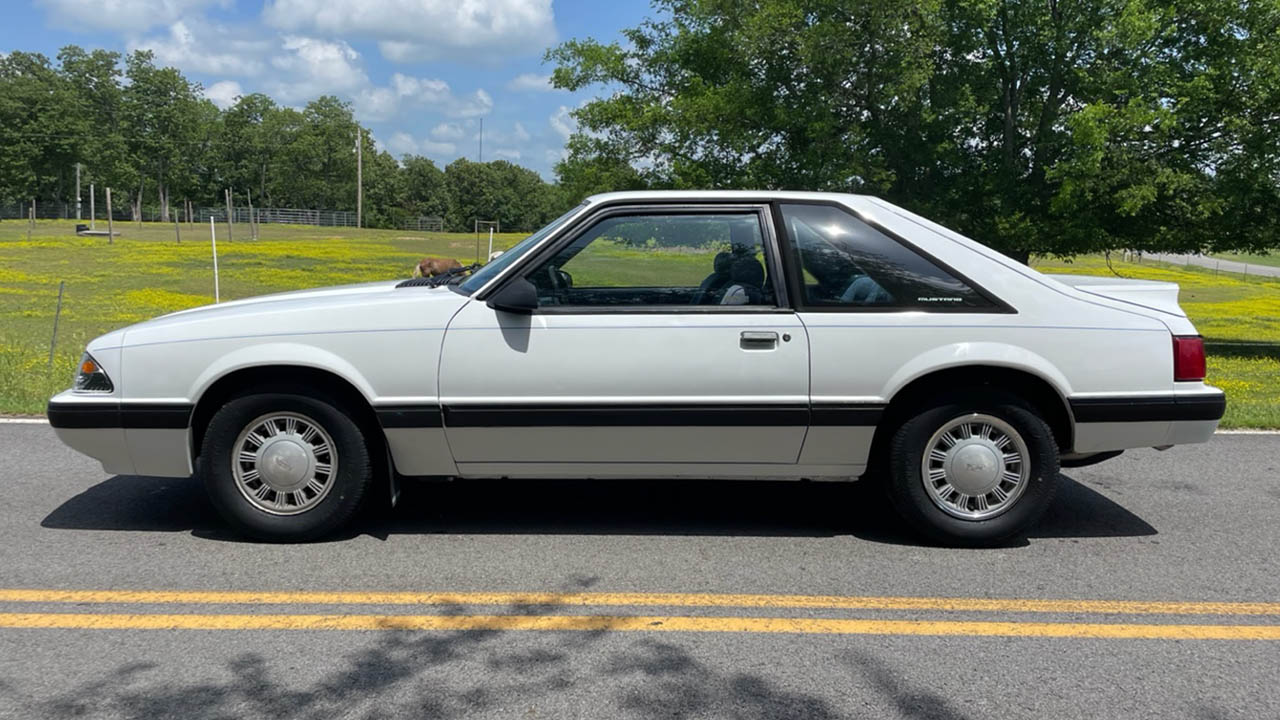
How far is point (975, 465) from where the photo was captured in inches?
177

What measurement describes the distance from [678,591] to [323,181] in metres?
104

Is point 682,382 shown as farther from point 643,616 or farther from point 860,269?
point 643,616

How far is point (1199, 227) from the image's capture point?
1658cm

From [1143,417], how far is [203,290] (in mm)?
23764

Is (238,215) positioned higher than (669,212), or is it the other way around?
(238,215)

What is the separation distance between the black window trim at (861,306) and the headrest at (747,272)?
125 millimetres

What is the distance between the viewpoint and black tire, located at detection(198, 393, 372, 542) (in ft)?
14.5

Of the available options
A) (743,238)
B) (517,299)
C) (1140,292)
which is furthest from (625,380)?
(1140,292)

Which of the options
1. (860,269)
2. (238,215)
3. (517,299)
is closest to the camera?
(517,299)

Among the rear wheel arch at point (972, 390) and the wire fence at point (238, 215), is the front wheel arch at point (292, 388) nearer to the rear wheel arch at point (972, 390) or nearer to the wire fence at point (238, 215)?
the rear wheel arch at point (972, 390)

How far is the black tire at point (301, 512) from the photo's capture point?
4430mm

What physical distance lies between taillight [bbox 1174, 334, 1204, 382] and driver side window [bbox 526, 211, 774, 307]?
6.39 feet

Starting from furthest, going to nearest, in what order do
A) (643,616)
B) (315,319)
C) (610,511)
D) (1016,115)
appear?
(1016,115) < (610,511) < (315,319) < (643,616)

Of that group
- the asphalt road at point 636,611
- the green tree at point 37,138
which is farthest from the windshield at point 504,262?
the green tree at point 37,138
